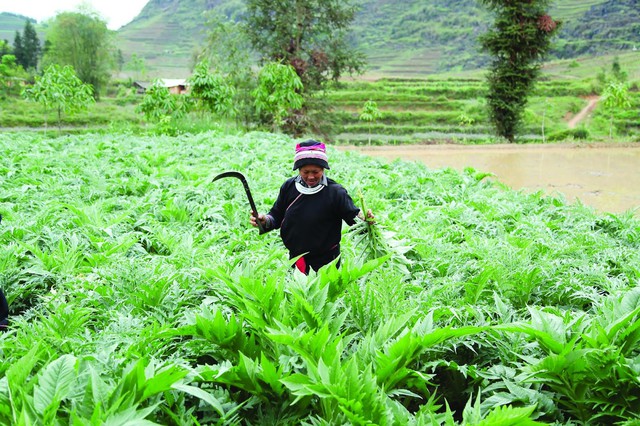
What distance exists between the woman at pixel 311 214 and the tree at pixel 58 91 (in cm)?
1639

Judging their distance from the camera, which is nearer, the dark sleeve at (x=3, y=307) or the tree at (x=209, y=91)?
the dark sleeve at (x=3, y=307)

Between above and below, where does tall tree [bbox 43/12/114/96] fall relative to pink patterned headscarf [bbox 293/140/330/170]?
above

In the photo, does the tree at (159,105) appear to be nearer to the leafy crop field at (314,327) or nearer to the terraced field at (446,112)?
the terraced field at (446,112)

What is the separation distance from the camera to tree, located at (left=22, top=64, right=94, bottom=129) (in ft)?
58.4

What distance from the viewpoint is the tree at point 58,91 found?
58.4 feet

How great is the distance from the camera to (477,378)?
2.30 metres

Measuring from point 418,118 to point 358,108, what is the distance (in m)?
4.65

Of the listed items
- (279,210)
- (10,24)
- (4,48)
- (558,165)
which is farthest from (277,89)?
(10,24)

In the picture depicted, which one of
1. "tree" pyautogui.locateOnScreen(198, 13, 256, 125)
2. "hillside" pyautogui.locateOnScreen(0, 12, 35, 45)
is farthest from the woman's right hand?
"hillside" pyautogui.locateOnScreen(0, 12, 35, 45)

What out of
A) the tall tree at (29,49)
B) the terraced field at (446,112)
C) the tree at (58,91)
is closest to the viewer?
the tree at (58,91)

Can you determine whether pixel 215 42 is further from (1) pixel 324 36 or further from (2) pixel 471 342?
(2) pixel 471 342

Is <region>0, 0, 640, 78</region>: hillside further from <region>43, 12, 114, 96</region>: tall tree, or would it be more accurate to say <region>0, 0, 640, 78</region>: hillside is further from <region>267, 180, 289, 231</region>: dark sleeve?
<region>267, 180, 289, 231</region>: dark sleeve

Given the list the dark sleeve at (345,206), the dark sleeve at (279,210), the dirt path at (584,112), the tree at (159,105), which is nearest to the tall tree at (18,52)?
the tree at (159,105)

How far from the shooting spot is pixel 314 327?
2.31 meters
